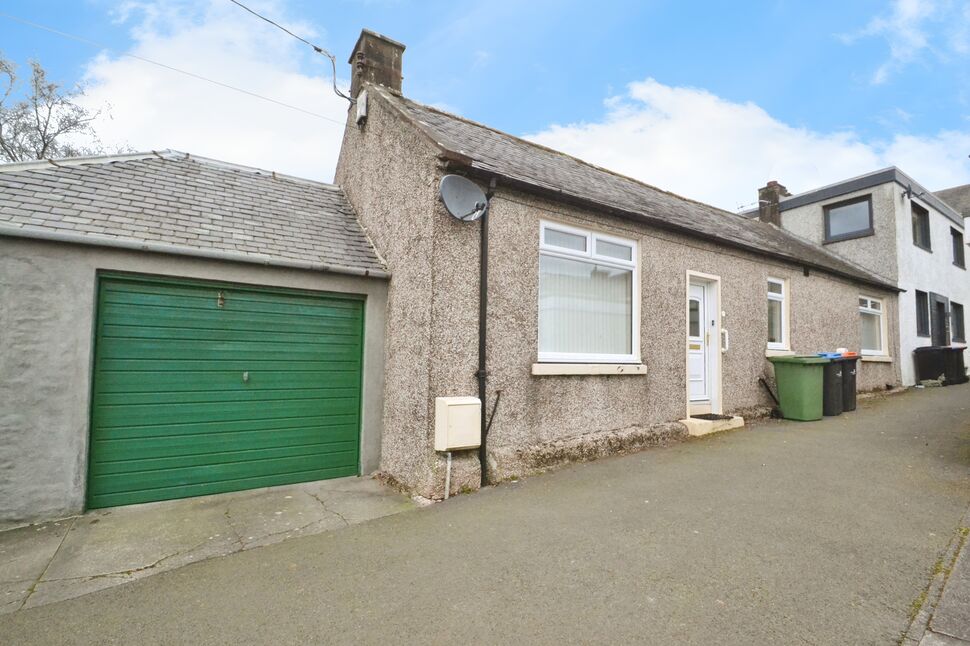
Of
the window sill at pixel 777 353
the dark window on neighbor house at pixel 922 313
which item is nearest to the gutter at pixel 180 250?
the window sill at pixel 777 353

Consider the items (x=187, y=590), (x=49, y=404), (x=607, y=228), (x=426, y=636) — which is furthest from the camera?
(x=607, y=228)

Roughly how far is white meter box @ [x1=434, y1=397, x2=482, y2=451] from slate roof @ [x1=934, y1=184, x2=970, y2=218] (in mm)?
27880

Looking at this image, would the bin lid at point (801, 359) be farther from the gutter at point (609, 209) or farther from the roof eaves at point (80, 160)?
the roof eaves at point (80, 160)

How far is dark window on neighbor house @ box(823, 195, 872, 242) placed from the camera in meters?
13.9

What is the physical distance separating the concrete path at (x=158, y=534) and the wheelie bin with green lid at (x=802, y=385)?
23.2 ft

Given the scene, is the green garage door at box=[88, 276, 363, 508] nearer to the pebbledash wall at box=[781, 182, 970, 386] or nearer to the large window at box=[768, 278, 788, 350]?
the large window at box=[768, 278, 788, 350]

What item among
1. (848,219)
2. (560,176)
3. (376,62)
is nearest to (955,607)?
(560,176)

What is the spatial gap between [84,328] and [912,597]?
6.64 meters

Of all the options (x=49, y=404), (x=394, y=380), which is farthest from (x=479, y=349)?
(x=49, y=404)

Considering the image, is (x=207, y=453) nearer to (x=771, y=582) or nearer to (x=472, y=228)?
(x=472, y=228)

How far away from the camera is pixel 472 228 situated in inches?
211

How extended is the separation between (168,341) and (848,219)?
17328 millimetres

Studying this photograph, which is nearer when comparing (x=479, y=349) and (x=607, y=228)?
(x=479, y=349)

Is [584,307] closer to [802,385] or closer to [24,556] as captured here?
[802,385]
